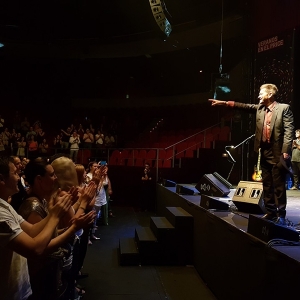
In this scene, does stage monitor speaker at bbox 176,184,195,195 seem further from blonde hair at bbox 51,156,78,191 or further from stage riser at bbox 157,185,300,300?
blonde hair at bbox 51,156,78,191

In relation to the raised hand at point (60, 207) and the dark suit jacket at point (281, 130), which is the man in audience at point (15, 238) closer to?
the raised hand at point (60, 207)

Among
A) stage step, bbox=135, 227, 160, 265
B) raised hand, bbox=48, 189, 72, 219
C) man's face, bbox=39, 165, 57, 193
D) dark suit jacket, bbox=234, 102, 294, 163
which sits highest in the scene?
dark suit jacket, bbox=234, 102, 294, 163

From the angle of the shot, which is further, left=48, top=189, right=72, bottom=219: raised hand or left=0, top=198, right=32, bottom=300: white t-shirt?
left=48, top=189, right=72, bottom=219: raised hand

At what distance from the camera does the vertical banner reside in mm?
8195

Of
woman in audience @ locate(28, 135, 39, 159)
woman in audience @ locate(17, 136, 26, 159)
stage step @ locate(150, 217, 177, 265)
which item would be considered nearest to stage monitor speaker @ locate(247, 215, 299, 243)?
stage step @ locate(150, 217, 177, 265)

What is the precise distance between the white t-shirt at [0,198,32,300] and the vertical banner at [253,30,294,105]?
23.5 feet

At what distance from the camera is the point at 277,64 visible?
8.62 m

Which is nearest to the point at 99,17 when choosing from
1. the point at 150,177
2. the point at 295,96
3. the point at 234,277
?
the point at 150,177

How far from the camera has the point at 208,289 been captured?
14.0 ft

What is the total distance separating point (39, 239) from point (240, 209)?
11.0ft

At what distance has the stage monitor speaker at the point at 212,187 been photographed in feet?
19.0

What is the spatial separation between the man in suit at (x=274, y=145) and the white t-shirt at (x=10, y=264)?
8.42 ft

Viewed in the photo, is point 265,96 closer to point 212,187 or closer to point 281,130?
point 281,130

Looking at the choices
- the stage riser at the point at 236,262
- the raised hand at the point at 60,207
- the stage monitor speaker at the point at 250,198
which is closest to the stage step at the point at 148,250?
the stage riser at the point at 236,262
